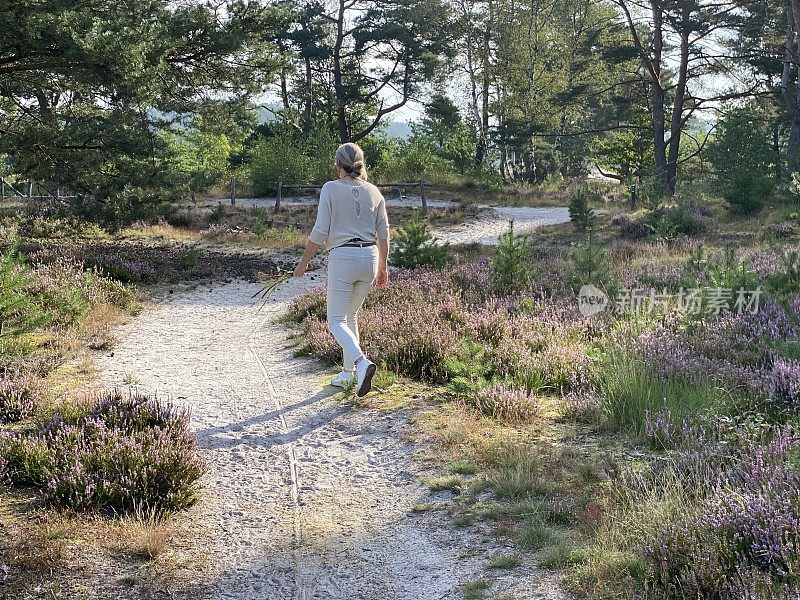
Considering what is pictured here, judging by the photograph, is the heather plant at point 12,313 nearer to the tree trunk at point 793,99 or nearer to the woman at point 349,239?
the woman at point 349,239

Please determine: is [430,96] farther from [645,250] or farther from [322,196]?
[322,196]

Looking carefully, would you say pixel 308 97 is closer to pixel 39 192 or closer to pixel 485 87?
pixel 485 87

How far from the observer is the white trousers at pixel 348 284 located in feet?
20.8

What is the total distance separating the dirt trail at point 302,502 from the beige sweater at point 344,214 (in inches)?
63.0

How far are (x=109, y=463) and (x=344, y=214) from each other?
284 cm

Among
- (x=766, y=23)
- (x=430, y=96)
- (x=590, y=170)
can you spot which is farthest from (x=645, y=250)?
(x=590, y=170)

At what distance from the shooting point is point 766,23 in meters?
29.9

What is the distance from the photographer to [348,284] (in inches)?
255

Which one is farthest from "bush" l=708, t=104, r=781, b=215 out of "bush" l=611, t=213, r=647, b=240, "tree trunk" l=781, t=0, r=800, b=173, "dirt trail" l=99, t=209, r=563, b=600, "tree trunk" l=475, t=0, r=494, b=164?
"dirt trail" l=99, t=209, r=563, b=600

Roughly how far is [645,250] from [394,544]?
1226 centimetres

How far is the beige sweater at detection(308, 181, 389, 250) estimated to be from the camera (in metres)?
6.22

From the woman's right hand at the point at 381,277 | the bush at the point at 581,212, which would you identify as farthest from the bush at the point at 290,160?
the woman's right hand at the point at 381,277

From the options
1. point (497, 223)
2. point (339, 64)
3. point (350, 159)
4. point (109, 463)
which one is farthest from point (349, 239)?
point (339, 64)

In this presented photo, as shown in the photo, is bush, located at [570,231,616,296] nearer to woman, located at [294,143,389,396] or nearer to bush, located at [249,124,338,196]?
woman, located at [294,143,389,396]
